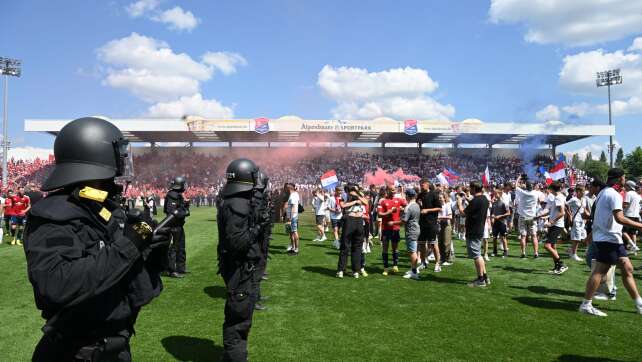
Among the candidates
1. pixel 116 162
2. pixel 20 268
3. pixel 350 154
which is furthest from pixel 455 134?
pixel 116 162

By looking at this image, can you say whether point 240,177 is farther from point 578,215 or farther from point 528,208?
point 578,215

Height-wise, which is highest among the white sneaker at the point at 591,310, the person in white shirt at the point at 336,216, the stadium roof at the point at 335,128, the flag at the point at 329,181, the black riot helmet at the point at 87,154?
the stadium roof at the point at 335,128

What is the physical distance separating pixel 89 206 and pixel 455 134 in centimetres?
4031

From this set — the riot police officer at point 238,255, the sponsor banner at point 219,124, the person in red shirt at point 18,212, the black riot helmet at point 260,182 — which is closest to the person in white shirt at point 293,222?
the black riot helmet at point 260,182

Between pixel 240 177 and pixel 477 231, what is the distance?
5501mm

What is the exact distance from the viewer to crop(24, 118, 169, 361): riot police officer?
1.71m

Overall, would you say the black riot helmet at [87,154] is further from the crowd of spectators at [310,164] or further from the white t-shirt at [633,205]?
the crowd of spectators at [310,164]

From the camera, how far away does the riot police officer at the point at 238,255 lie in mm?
4016

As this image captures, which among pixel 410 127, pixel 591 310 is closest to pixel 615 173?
pixel 591 310

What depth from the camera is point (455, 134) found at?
39.5 metres

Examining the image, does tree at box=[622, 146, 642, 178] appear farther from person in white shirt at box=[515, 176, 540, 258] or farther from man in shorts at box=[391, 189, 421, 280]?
man in shorts at box=[391, 189, 421, 280]

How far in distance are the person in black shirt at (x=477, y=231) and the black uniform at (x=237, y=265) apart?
5322 millimetres

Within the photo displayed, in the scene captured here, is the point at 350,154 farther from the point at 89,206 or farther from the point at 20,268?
the point at 89,206

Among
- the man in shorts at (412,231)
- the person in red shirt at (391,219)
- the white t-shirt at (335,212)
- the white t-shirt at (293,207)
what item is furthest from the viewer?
the white t-shirt at (335,212)
